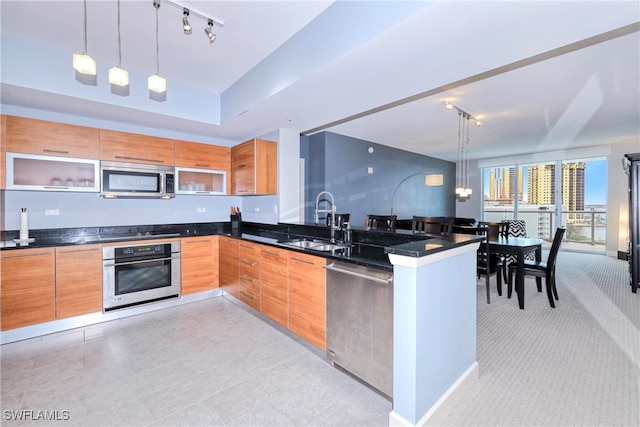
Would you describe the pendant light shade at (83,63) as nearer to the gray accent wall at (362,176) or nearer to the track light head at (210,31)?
the track light head at (210,31)

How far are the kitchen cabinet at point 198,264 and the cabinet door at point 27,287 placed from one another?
1.23 meters

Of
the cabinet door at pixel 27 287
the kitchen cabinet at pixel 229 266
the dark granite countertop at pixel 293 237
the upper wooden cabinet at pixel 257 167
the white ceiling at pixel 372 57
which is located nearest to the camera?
the white ceiling at pixel 372 57

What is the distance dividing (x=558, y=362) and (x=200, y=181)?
4464 mm

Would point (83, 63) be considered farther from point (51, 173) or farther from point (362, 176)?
point (362, 176)

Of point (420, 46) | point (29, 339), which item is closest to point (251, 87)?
point (420, 46)

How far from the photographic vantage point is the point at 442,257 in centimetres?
169

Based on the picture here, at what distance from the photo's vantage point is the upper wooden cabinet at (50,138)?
9.24 ft

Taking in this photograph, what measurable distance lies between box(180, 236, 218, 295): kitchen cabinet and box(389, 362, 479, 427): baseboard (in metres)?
2.94

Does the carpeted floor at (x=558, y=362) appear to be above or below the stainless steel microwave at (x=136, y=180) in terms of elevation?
below

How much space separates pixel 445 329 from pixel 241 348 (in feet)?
5.79

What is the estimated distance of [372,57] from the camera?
2055mm

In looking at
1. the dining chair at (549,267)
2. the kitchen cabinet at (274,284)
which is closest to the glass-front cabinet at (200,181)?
the kitchen cabinet at (274,284)

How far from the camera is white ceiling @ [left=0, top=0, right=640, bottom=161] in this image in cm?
170

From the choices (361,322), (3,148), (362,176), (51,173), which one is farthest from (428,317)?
(362,176)
